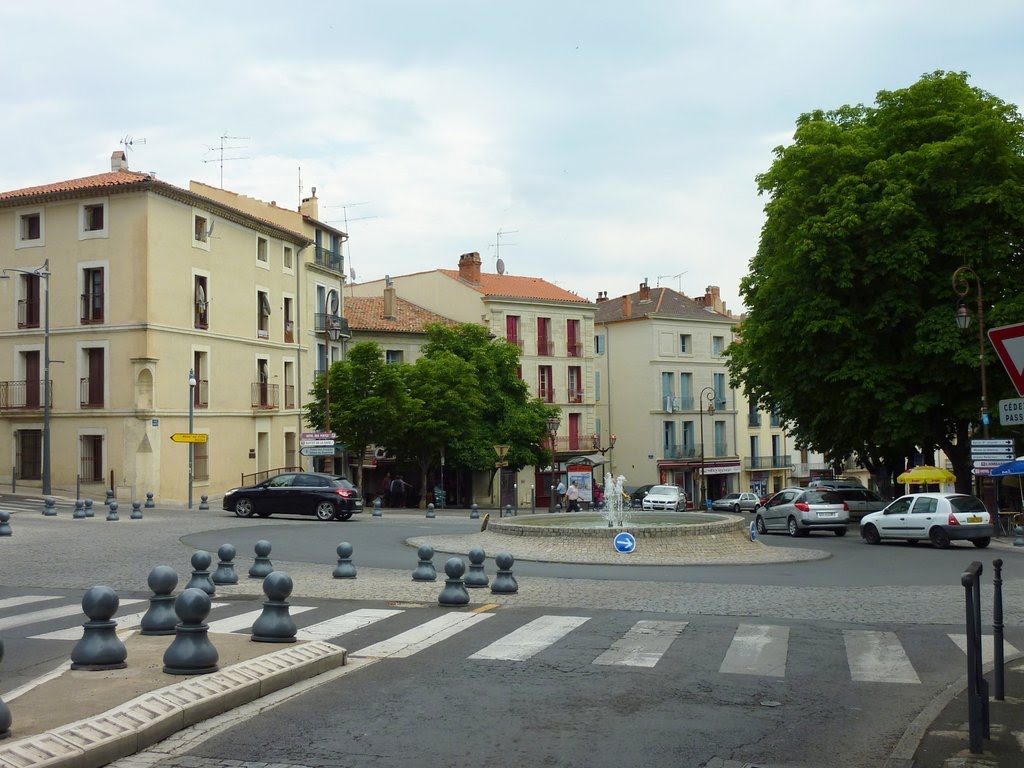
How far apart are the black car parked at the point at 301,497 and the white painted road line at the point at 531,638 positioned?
73.4ft

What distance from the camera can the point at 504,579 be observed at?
14.4 meters

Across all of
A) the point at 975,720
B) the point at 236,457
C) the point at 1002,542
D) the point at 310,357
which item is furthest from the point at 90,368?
the point at 975,720

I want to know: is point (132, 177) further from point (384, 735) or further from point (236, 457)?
point (384, 735)

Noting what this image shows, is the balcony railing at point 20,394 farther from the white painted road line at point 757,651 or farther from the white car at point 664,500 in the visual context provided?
the white painted road line at point 757,651

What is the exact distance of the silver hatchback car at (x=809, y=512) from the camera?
31.1 metres

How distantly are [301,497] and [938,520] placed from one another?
61.1ft

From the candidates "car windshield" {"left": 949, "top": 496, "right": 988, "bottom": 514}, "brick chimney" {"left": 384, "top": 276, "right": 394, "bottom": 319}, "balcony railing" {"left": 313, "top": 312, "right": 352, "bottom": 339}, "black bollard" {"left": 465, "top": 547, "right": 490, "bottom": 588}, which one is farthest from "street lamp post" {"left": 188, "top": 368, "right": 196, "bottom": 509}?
"black bollard" {"left": 465, "top": 547, "right": 490, "bottom": 588}

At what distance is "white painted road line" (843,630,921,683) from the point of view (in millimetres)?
9219

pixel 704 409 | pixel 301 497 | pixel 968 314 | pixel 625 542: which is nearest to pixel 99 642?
pixel 625 542

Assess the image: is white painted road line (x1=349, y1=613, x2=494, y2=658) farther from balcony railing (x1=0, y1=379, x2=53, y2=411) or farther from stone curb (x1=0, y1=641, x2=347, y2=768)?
balcony railing (x1=0, y1=379, x2=53, y2=411)

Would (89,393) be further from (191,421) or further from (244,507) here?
(244,507)

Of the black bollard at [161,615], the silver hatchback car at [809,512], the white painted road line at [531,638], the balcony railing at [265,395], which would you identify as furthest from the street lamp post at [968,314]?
the balcony railing at [265,395]

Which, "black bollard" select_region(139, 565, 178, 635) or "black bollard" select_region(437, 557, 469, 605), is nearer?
"black bollard" select_region(139, 565, 178, 635)

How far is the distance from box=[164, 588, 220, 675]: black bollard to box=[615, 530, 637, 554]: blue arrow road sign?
13.5m
